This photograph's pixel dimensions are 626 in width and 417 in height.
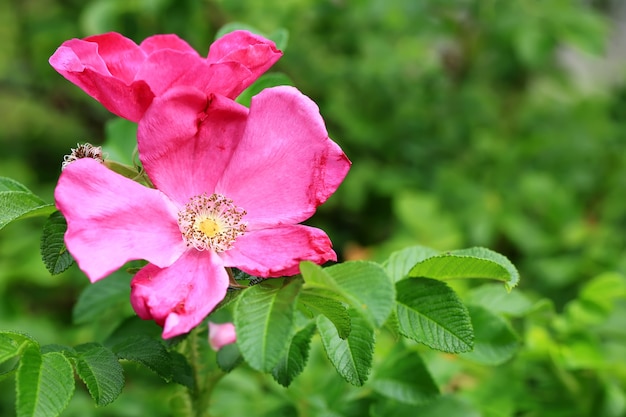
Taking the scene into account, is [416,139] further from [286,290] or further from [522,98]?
[286,290]

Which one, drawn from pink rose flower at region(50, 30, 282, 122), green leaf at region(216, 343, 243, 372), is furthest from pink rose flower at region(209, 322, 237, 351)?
pink rose flower at region(50, 30, 282, 122)

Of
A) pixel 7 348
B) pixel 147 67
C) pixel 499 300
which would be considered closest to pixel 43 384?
pixel 7 348

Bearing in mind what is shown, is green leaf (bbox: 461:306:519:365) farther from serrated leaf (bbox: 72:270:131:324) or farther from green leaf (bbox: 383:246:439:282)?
serrated leaf (bbox: 72:270:131:324)

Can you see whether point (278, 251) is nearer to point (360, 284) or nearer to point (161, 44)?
point (360, 284)

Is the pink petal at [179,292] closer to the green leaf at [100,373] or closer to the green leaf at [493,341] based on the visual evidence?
the green leaf at [100,373]

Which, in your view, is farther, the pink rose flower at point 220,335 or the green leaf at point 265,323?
the pink rose flower at point 220,335

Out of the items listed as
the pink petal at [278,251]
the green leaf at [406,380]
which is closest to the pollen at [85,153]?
the pink petal at [278,251]
